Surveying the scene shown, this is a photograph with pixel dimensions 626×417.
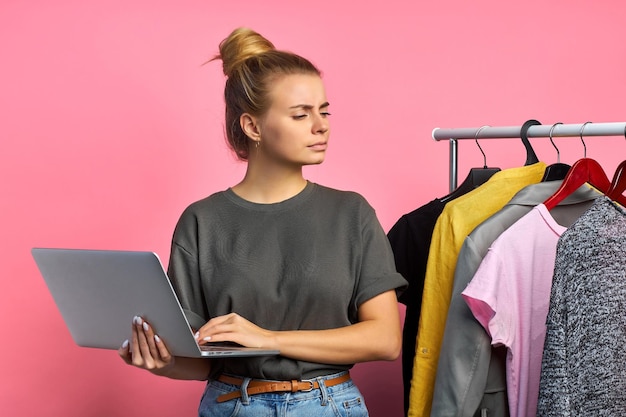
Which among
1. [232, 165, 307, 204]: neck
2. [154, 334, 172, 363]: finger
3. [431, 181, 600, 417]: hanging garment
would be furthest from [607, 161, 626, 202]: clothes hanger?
[154, 334, 172, 363]: finger

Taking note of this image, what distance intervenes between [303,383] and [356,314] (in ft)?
0.56

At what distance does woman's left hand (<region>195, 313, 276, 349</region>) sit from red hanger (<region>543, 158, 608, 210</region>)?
0.60 metres

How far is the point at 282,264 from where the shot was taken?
188cm

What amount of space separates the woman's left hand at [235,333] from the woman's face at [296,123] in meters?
0.32

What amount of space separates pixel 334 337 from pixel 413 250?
1.81 ft

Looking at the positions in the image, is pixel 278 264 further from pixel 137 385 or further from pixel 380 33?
pixel 380 33

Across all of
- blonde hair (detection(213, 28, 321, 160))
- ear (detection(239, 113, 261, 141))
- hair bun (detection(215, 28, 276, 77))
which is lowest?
ear (detection(239, 113, 261, 141))

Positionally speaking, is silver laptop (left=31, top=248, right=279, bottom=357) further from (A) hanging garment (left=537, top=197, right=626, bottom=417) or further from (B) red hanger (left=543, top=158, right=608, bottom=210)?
(B) red hanger (left=543, top=158, right=608, bottom=210)

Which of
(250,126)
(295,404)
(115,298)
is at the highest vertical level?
(250,126)

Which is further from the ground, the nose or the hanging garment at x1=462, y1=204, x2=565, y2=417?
the nose

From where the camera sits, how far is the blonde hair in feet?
6.24

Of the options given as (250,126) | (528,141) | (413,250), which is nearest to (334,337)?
(250,126)

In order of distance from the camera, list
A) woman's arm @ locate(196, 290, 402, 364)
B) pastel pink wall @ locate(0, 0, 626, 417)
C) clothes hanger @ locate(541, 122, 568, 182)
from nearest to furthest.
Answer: woman's arm @ locate(196, 290, 402, 364) < clothes hanger @ locate(541, 122, 568, 182) < pastel pink wall @ locate(0, 0, 626, 417)

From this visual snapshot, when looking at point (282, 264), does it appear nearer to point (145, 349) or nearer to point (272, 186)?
point (272, 186)
